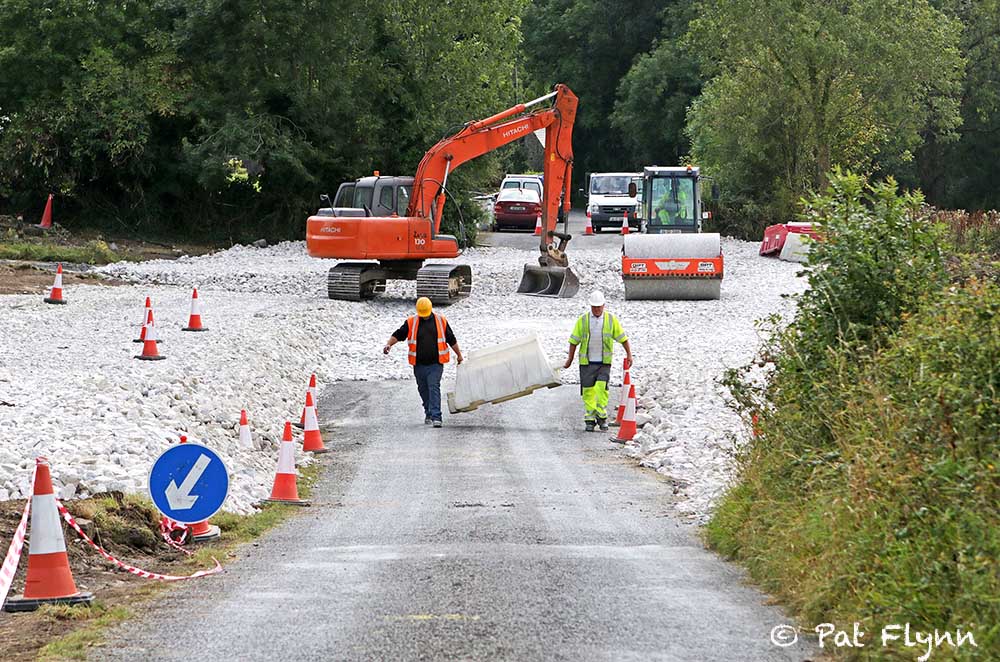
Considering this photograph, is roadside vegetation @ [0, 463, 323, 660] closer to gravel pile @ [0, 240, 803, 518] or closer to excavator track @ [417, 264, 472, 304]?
gravel pile @ [0, 240, 803, 518]

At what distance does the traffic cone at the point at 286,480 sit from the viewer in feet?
41.9

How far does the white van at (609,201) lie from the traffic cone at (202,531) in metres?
41.3

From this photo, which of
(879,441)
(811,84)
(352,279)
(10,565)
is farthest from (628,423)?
(811,84)

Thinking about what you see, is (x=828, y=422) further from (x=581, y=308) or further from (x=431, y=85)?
(x=431, y=85)

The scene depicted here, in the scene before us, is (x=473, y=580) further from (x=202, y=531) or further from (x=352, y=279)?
(x=352, y=279)

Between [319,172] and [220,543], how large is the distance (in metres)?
35.4

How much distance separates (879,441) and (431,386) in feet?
29.0

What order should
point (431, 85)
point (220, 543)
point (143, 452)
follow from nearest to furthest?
point (220, 543) < point (143, 452) < point (431, 85)

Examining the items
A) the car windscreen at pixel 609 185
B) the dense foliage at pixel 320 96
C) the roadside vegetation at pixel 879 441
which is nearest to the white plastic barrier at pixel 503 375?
the roadside vegetation at pixel 879 441

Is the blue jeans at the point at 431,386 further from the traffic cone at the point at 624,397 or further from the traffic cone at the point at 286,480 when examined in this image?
the traffic cone at the point at 286,480

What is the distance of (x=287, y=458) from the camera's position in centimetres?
1277

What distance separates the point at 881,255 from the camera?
38.0ft

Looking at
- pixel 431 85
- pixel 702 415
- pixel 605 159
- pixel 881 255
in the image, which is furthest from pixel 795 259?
pixel 605 159

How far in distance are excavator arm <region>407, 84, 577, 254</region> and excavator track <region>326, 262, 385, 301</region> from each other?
1.75 m
